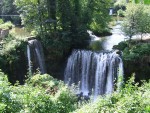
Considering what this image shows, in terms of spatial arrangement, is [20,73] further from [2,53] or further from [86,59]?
[86,59]

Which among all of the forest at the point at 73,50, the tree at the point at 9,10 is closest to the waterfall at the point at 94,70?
the forest at the point at 73,50

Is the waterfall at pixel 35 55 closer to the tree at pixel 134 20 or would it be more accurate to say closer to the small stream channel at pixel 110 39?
the small stream channel at pixel 110 39

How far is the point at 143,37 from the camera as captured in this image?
22094 mm

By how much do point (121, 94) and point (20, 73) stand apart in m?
12.6

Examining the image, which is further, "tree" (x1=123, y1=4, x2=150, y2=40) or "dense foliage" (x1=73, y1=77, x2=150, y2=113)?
"tree" (x1=123, y1=4, x2=150, y2=40)

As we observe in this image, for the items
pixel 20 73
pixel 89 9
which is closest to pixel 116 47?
pixel 89 9

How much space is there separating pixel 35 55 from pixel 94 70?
Answer: 14.5 ft

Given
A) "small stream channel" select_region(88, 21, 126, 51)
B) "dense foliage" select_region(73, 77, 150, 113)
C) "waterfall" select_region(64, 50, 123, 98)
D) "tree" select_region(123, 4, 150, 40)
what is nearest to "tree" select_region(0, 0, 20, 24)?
"small stream channel" select_region(88, 21, 126, 51)

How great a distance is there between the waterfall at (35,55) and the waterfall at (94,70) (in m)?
2.05

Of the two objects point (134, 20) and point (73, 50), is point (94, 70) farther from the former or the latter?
point (134, 20)

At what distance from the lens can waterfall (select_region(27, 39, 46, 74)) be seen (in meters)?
19.6

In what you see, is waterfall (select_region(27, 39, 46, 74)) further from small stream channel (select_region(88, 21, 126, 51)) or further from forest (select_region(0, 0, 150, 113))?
small stream channel (select_region(88, 21, 126, 51))

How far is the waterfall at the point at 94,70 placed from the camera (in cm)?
1952

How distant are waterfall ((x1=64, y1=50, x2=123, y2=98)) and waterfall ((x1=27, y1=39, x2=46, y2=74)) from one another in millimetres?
2047
